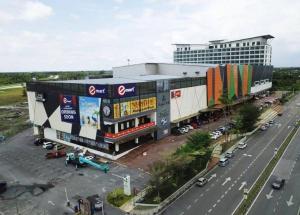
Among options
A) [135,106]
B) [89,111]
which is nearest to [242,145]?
[135,106]

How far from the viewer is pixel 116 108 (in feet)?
200

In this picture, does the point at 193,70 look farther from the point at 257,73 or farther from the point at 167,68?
the point at 257,73

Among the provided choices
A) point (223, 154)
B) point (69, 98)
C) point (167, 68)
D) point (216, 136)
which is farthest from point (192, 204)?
point (167, 68)

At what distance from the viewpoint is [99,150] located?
213ft

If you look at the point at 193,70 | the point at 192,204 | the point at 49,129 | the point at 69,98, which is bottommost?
the point at 192,204

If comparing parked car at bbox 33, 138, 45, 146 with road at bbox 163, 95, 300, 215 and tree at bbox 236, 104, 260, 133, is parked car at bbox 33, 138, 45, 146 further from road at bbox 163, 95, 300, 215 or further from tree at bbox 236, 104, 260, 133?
tree at bbox 236, 104, 260, 133

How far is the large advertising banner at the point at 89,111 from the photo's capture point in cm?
6337

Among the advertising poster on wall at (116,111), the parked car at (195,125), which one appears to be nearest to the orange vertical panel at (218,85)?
the parked car at (195,125)

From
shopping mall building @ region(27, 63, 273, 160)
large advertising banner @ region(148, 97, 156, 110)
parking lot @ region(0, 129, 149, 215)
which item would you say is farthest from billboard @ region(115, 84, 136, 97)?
parking lot @ region(0, 129, 149, 215)

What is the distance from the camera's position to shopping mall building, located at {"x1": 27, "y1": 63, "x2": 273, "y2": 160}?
6197 cm

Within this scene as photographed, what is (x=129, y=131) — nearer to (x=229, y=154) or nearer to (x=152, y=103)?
(x=152, y=103)

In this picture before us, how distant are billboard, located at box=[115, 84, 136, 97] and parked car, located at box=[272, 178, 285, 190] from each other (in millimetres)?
37194

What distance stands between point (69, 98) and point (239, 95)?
275ft

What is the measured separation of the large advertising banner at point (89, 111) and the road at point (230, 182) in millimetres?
29624
